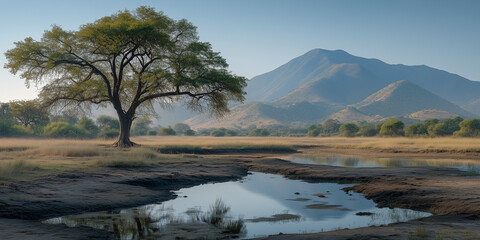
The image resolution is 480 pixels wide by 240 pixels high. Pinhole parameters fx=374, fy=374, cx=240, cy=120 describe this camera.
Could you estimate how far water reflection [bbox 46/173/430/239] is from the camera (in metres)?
9.49

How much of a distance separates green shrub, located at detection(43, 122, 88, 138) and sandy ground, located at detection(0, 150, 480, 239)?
43.6 meters

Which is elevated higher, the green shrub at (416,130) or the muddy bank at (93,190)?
the green shrub at (416,130)

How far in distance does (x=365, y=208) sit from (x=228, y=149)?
100 feet

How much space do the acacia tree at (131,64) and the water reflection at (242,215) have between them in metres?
20.5

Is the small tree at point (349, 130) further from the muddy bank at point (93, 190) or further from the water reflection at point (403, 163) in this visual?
the muddy bank at point (93, 190)

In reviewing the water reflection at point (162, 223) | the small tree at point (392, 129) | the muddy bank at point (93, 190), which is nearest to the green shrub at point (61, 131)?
the muddy bank at point (93, 190)

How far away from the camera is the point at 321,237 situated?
830cm

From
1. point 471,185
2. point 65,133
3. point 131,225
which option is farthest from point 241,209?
point 65,133

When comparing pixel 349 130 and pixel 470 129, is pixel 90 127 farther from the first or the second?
pixel 470 129

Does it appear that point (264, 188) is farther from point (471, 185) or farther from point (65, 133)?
point (65, 133)

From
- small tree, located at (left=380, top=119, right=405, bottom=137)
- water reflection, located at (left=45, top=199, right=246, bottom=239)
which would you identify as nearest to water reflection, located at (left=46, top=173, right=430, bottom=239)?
water reflection, located at (left=45, top=199, right=246, bottom=239)

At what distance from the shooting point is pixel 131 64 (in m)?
37.9

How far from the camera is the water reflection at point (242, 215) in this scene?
9.49 m

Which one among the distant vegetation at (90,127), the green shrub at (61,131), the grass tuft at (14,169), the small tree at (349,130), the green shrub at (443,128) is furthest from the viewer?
the small tree at (349,130)
